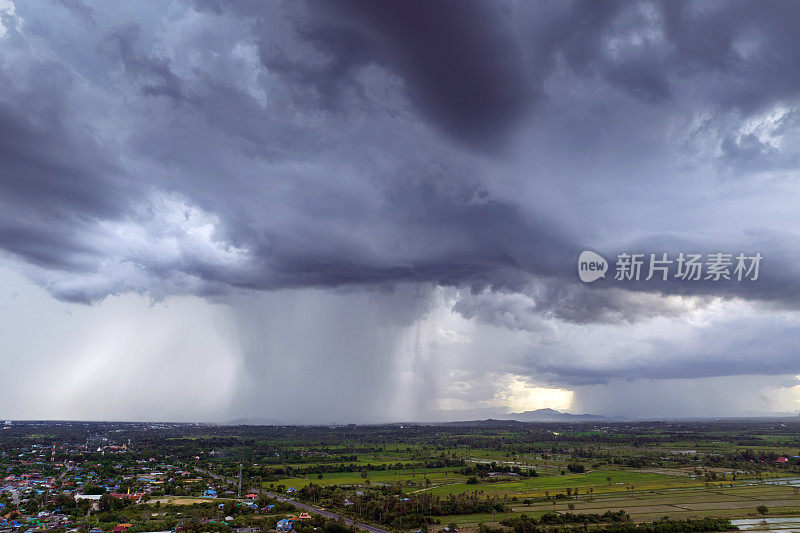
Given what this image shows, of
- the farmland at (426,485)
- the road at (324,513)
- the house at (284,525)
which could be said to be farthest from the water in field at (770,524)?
the house at (284,525)

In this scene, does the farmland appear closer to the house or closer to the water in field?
the house

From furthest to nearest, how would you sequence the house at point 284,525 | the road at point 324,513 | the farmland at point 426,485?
the farmland at point 426,485 < the road at point 324,513 < the house at point 284,525

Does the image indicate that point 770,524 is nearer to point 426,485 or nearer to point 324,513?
point 426,485

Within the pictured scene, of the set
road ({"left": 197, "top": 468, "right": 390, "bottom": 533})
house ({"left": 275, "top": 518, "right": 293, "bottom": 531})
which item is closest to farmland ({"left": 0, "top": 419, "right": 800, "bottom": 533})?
road ({"left": 197, "top": 468, "right": 390, "bottom": 533})

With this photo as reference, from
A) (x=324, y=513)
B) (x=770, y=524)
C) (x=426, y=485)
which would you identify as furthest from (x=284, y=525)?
(x=770, y=524)

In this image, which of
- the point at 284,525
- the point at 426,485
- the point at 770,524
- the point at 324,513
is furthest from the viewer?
the point at 426,485

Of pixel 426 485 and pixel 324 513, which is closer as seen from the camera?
pixel 324 513

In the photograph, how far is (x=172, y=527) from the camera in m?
51.0

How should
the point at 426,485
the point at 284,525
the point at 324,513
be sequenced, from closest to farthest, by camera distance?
the point at 284,525 < the point at 324,513 < the point at 426,485

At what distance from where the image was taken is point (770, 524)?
179 ft

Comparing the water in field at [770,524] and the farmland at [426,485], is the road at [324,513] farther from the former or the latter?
the water in field at [770,524]

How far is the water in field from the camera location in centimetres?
5225

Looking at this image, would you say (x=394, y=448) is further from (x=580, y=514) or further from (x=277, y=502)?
(x=580, y=514)

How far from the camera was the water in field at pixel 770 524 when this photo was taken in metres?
52.2
